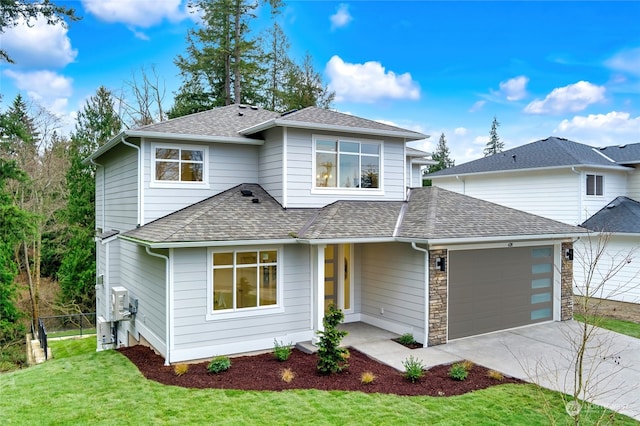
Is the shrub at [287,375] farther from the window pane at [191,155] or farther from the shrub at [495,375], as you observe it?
the window pane at [191,155]

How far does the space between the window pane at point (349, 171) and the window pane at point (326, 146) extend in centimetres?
33

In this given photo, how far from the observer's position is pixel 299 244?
960cm

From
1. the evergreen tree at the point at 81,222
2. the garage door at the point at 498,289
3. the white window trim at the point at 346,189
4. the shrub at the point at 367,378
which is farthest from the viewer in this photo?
the evergreen tree at the point at 81,222

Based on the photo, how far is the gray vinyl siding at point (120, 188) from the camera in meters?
10.9

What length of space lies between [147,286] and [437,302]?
6737 millimetres

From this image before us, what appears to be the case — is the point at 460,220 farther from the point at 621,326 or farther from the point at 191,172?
the point at 191,172

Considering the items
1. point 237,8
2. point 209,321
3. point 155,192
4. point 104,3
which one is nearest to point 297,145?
point 155,192

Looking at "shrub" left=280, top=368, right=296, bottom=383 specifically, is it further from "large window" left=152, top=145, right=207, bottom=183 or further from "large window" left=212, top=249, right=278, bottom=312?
"large window" left=152, top=145, right=207, bottom=183

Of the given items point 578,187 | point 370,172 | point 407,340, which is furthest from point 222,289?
point 578,187

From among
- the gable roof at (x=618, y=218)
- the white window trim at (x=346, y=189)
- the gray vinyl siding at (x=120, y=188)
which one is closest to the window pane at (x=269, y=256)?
the white window trim at (x=346, y=189)

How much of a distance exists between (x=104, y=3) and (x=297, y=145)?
9.44 m

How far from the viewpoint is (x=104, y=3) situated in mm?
14164

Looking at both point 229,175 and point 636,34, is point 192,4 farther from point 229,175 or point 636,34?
point 636,34

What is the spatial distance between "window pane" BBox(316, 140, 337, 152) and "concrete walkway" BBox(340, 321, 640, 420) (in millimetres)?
4607
